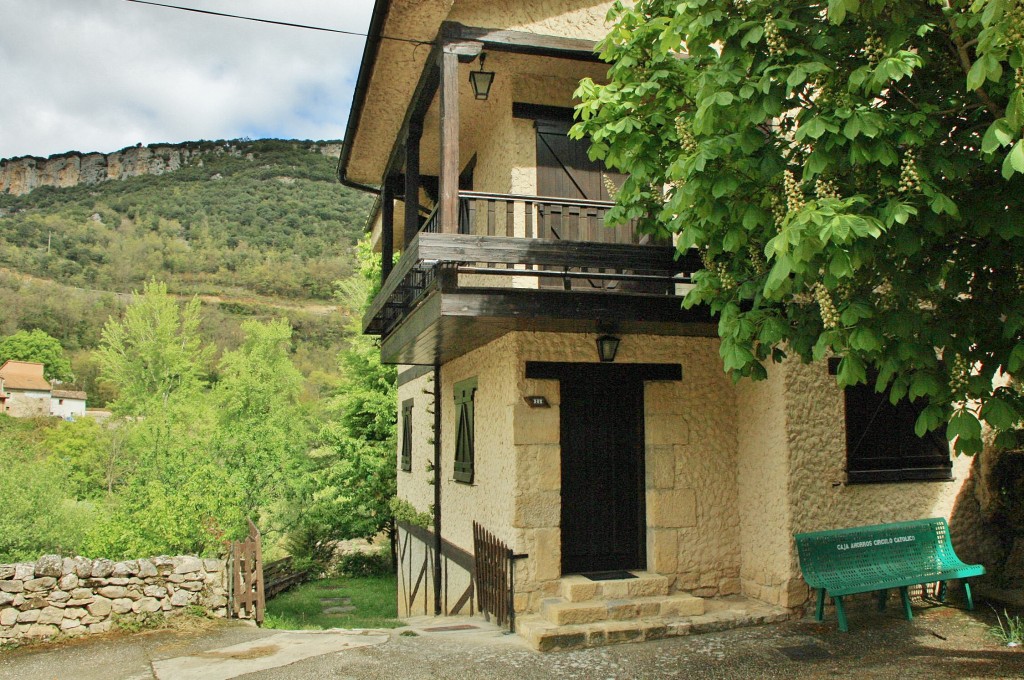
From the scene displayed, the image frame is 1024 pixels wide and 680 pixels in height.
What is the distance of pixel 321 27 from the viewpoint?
305 inches

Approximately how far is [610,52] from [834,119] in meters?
2.45

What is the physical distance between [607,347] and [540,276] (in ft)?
3.61

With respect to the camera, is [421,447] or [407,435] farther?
[407,435]

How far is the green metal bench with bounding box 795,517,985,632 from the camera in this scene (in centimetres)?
676

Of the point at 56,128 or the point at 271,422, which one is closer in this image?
the point at 271,422

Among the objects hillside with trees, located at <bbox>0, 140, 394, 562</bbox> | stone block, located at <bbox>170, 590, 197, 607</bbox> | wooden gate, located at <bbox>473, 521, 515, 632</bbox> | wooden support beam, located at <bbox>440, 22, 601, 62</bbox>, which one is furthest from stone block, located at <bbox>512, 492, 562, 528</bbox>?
hillside with trees, located at <bbox>0, 140, 394, 562</bbox>

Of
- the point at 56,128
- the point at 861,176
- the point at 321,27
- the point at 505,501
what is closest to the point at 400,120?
the point at 321,27

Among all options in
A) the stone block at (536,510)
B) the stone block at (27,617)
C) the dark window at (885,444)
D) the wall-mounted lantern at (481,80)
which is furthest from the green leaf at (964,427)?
the stone block at (27,617)

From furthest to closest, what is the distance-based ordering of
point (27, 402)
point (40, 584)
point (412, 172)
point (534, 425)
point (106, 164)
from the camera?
1. point (106, 164)
2. point (27, 402)
3. point (412, 172)
4. point (534, 425)
5. point (40, 584)

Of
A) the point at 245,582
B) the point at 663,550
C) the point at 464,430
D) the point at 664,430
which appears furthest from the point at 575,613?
the point at 245,582

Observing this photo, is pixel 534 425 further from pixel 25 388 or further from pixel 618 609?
pixel 25 388

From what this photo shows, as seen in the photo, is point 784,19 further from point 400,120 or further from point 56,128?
point 56,128

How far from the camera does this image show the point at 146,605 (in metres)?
7.60

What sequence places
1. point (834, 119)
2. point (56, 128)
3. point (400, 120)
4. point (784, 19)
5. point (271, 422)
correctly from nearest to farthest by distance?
point (834, 119) < point (784, 19) < point (400, 120) < point (271, 422) < point (56, 128)
